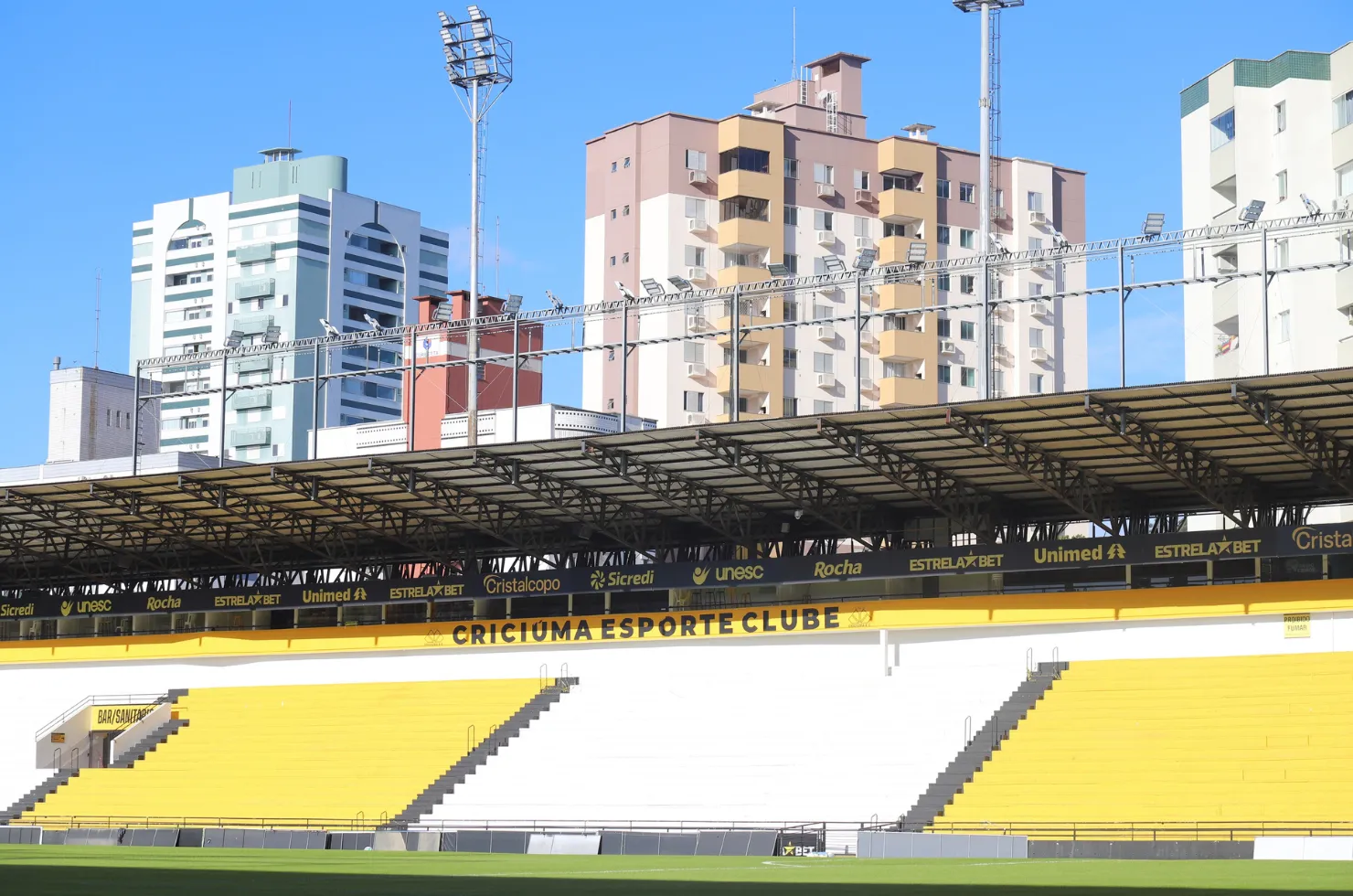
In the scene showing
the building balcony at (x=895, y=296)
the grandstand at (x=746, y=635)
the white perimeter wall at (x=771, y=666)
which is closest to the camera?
the grandstand at (x=746, y=635)

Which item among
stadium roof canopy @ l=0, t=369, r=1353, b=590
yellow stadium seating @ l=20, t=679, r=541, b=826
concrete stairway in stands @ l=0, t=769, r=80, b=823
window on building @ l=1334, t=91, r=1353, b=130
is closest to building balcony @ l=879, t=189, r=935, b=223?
window on building @ l=1334, t=91, r=1353, b=130

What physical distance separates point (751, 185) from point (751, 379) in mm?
10767

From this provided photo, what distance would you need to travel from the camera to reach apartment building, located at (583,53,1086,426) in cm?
9869

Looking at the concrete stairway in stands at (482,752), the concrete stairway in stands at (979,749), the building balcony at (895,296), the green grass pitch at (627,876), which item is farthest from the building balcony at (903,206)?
the green grass pitch at (627,876)

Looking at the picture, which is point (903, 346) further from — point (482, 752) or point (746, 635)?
point (482, 752)

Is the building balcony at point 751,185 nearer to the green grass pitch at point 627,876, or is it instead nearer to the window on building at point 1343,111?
the window on building at point 1343,111

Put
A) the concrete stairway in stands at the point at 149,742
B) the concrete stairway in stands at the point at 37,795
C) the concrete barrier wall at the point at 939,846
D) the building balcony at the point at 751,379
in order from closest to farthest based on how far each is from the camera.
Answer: the concrete barrier wall at the point at 939,846 → the concrete stairway in stands at the point at 37,795 → the concrete stairway in stands at the point at 149,742 → the building balcony at the point at 751,379

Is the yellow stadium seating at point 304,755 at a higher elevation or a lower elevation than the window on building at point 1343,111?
lower

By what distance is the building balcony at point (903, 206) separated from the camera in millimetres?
103375

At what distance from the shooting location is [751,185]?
9894 centimetres

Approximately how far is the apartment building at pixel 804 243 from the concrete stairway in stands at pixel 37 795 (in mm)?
45175

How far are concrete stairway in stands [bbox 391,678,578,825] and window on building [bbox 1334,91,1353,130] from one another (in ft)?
123

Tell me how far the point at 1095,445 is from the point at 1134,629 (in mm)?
5441

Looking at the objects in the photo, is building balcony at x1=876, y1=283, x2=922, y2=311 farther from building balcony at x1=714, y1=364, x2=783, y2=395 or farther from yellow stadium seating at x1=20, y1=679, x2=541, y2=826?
yellow stadium seating at x1=20, y1=679, x2=541, y2=826
